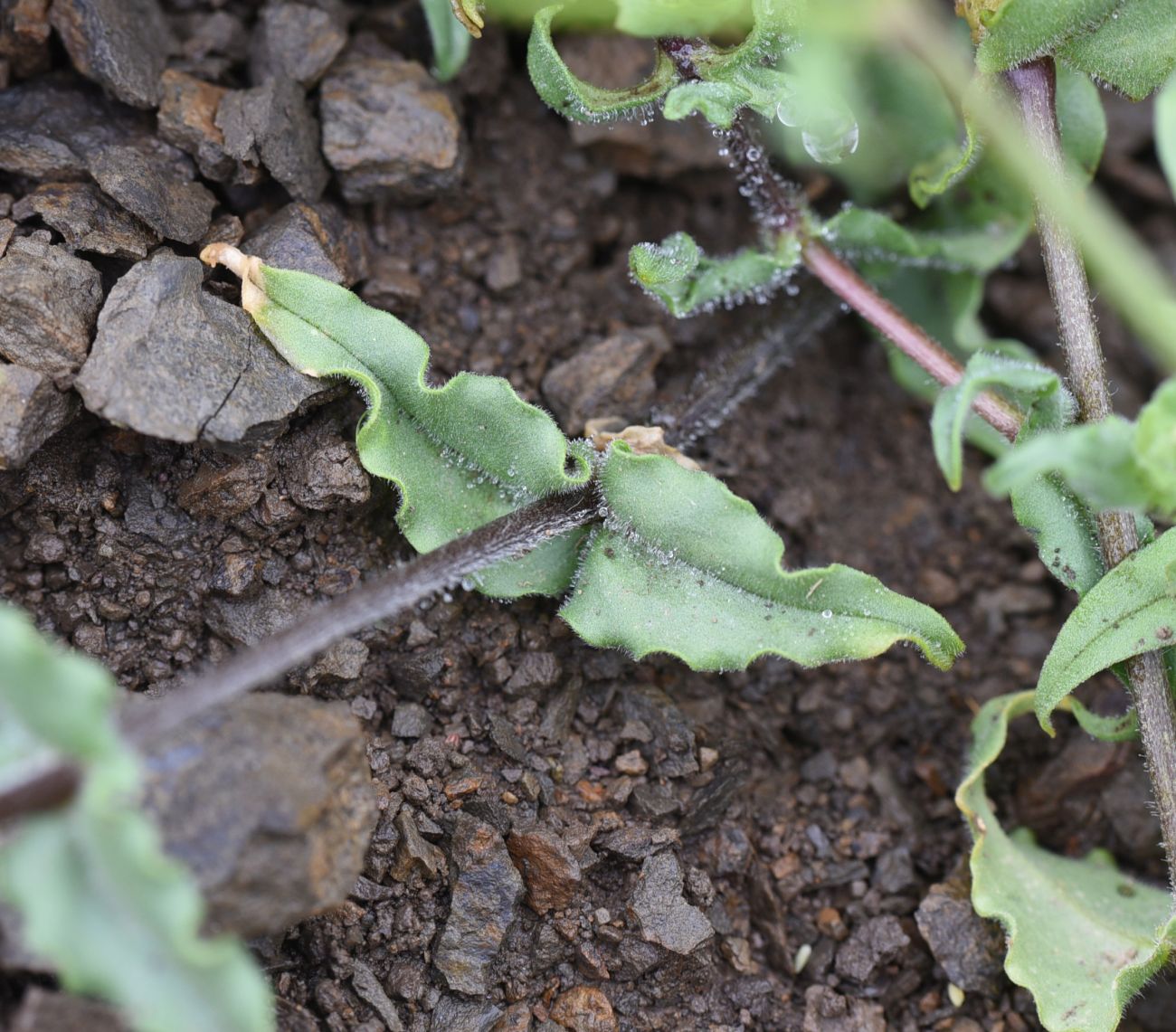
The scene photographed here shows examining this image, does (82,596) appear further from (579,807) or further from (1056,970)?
(1056,970)

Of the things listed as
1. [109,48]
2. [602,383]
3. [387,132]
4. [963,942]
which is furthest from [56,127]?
[963,942]

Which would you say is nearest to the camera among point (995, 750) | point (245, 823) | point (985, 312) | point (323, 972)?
point (245, 823)

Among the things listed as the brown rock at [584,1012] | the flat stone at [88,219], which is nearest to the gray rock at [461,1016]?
the brown rock at [584,1012]

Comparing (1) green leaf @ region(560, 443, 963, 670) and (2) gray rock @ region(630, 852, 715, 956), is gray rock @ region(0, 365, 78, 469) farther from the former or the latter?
(2) gray rock @ region(630, 852, 715, 956)

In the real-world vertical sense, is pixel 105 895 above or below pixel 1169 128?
below

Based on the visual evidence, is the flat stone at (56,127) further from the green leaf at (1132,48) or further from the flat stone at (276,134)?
the green leaf at (1132,48)

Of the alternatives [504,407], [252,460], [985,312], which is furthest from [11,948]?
[985,312]

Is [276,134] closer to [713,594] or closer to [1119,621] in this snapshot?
[713,594]
